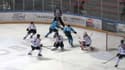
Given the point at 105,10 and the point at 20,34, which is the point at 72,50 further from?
the point at 105,10

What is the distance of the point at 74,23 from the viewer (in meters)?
20.5

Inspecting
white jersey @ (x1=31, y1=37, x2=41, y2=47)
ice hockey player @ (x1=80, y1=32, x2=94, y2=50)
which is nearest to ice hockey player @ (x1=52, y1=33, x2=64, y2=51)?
ice hockey player @ (x1=80, y1=32, x2=94, y2=50)

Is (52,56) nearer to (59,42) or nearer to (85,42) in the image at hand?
(59,42)

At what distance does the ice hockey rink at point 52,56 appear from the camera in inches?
513

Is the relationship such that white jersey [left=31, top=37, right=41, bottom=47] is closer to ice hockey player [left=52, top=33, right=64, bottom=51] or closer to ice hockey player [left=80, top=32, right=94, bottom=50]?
ice hockey player [left=52, top=33, right=64, bottom=51]

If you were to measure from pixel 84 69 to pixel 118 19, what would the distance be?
23.5 ft

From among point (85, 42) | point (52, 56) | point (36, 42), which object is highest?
point (36, 42)

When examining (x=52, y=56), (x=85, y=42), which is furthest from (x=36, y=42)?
(x=85, y=42)

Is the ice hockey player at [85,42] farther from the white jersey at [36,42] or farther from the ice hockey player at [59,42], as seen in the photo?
the white jersey at [36,42]

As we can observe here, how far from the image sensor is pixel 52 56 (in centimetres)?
1432

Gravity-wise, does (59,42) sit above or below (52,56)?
above

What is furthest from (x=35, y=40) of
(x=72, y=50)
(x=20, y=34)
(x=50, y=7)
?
(x=50, y=7)

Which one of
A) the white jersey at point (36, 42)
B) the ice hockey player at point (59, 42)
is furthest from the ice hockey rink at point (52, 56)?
the white jersey at point (36, 42)

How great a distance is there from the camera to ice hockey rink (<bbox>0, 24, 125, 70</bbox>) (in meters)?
13.0
